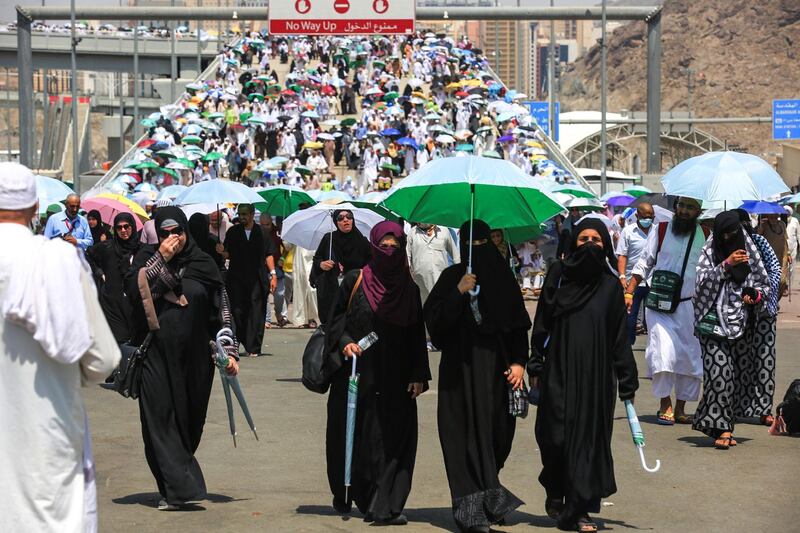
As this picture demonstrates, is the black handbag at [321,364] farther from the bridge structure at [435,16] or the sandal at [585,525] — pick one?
the bridge structure at [435,16]

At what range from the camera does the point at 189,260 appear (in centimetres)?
852

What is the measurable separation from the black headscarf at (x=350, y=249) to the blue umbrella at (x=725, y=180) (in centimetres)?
348

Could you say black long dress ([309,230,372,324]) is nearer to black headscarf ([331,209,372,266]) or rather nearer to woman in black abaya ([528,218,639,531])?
black headscarf ([331,209,372,266])

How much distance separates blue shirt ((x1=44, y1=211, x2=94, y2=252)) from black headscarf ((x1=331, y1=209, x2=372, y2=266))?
310 centimetres

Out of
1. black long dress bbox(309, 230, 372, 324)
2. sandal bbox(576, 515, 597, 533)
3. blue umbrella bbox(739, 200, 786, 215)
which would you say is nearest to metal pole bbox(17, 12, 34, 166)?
blue umbrella bbox(739, 200, 786, 215)

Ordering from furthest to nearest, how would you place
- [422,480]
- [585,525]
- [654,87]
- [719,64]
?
1. [719,64]
2. [654,87]
3. [422,480]
4. [585,525]

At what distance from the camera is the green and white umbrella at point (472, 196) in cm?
844

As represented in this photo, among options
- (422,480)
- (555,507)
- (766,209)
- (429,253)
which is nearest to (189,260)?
(422,480)

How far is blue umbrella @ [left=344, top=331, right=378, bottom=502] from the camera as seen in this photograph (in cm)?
809

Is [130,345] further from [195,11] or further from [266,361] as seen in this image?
[195,11]

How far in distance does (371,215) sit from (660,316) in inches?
201

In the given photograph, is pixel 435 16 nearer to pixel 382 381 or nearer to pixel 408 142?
pixel 408 142

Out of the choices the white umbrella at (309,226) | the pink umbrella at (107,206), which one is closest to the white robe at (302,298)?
the pink umbrella at (107,206)

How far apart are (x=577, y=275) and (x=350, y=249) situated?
669 cm
